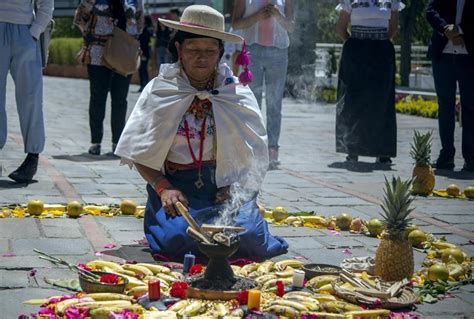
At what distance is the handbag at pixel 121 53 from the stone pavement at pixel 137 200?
1.00 meters

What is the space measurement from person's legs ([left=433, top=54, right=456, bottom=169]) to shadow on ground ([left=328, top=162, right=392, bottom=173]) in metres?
0.60

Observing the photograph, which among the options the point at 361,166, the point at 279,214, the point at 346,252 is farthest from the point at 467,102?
the point at 346,252

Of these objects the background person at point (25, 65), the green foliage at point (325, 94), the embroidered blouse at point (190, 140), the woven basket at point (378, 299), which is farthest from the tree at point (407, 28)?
the woven basket at point (378, 299)

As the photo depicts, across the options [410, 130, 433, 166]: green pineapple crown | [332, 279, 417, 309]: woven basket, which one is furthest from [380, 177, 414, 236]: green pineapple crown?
[410, 130, 433, 166]: green pineapple crown

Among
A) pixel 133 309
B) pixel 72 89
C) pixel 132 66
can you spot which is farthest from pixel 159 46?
pixel 133 309

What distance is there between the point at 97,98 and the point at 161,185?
16.0 feet

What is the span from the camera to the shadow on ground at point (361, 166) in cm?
992

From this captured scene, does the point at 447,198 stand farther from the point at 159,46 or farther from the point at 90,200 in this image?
the point at 159,46

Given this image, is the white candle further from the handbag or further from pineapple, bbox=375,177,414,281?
the handbag

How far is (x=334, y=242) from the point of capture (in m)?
6.12

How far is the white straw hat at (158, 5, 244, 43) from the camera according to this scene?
5.36 m

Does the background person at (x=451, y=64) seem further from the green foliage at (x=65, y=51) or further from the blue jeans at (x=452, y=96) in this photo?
the green foliage at (x=65, y=51)

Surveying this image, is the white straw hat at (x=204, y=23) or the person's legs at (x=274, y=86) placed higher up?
the white straw hat at (x=204, y=23)

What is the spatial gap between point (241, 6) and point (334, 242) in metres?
4.08
